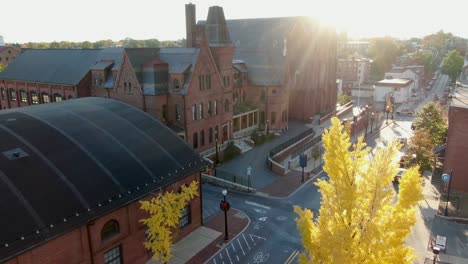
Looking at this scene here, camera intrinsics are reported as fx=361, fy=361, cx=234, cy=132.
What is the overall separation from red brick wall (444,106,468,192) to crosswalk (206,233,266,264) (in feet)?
72.8

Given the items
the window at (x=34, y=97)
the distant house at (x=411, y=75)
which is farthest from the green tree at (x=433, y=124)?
the distant house at (x=411, y=75)

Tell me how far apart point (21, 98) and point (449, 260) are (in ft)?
214

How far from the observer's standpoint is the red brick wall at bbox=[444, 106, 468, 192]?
117 ft

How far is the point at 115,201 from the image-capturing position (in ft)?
70.5

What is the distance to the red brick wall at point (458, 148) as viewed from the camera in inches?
1404

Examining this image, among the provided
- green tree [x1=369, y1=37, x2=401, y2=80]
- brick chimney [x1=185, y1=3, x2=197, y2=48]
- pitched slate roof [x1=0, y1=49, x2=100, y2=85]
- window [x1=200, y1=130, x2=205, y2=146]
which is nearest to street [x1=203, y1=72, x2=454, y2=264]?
window [x1=200, y1=130, x2=205, y2=146]

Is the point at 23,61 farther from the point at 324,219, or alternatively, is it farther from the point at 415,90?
the point at 415,90

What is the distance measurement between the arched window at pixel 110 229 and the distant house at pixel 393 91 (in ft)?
290

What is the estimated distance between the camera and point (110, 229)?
2194 cm

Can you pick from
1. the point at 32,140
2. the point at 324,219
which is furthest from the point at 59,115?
the point at 324,219

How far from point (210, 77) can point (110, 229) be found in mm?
28500

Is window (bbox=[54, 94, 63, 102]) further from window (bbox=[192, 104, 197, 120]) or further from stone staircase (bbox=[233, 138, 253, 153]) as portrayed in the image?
stone staircase (bbox=[233, 138, 253, 153])

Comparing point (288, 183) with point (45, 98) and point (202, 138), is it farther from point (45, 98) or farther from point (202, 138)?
point (45, 98)

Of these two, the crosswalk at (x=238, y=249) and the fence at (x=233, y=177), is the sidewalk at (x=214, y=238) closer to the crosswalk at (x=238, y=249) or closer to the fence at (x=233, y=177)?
the crosswalk at (x=238, y=249)
